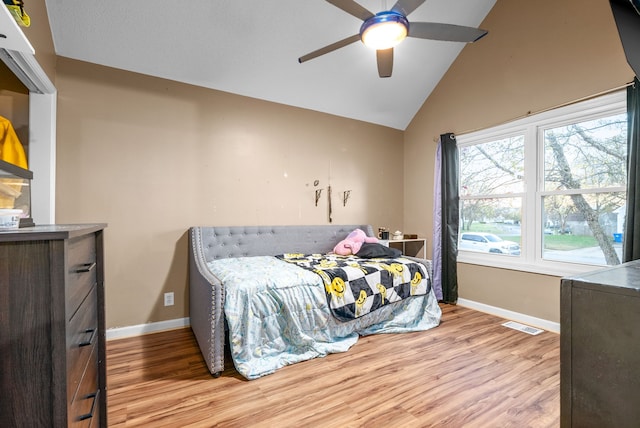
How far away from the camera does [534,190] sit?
304cm

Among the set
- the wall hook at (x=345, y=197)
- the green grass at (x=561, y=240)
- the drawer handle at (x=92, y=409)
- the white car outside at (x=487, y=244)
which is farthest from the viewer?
the wall hook at (x=345, y=197)

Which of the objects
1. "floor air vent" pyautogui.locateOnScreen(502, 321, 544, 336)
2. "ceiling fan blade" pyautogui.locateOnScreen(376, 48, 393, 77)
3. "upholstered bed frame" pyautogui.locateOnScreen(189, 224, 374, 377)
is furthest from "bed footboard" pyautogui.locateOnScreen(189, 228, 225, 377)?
"floor air vent" pyautogui.locateOnScreen(502, 321, 544, 336)

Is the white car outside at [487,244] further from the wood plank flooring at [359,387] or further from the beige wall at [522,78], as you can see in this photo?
the wood plank flooring at [359,387]

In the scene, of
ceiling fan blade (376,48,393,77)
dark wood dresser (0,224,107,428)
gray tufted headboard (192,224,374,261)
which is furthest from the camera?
gray tufted headboard (192,224,374,261)

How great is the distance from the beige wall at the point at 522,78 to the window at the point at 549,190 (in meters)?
0.14

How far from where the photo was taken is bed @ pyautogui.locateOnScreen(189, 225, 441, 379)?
6.70ft

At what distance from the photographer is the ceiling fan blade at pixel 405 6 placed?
1.76 m

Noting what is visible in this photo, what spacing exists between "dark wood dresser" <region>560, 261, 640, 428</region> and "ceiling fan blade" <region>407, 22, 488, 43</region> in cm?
168

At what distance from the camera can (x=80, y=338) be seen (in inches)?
36.5

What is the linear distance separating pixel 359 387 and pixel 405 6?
2362mm

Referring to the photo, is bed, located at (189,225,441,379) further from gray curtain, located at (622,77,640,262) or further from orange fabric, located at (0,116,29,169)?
gray curtain, located at (622,77,640,262)

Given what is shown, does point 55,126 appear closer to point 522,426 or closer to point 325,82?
point 325,82

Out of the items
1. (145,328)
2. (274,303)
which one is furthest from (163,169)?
(274,303)

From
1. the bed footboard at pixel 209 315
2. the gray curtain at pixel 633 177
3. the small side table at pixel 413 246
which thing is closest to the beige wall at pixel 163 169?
the bed footboard at pixel 209 315
